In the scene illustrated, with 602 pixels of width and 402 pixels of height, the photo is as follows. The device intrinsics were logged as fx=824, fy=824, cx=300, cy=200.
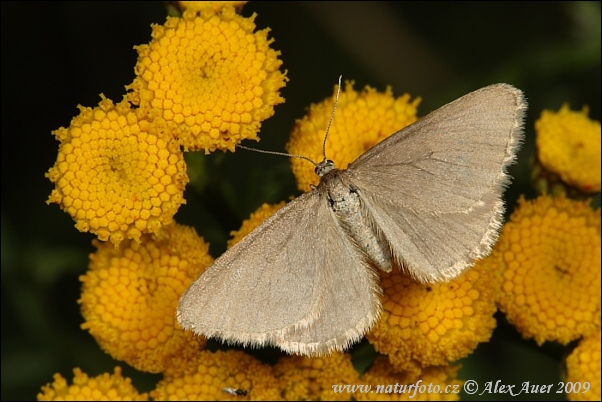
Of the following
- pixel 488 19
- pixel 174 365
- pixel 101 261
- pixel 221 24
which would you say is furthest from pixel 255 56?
pixel 488 19

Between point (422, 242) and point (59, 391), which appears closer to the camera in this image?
point (422, 242)

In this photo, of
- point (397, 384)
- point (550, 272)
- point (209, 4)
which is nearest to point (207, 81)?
point (209, 4)

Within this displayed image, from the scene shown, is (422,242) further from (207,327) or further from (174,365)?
(174,365)

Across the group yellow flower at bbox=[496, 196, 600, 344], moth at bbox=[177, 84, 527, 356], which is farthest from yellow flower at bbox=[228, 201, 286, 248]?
yellow flower at bbox=[496, 196, 600, 344]

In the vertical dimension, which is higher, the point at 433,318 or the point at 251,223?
the point at 251,223

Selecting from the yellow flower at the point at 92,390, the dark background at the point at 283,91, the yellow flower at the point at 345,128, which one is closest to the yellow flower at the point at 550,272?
the dark background at the point at 283,91

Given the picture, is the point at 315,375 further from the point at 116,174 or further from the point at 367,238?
the point at 116,174

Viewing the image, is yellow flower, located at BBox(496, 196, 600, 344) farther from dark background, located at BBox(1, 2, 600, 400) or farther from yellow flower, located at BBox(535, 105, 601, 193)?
dark background, located at BBox(1, 2, 600, 400)

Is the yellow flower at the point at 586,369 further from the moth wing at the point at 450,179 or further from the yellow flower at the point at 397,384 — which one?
the moth wing at the point at 450,179
